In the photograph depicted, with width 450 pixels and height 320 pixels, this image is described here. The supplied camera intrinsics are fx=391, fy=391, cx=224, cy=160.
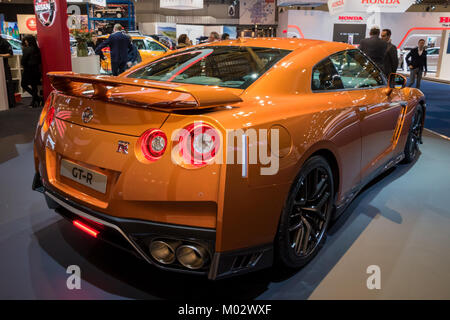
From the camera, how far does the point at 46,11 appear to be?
603cm

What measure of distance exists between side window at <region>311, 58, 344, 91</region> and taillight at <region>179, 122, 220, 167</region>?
3.09 ft

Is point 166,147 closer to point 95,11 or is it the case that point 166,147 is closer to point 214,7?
point 95,11

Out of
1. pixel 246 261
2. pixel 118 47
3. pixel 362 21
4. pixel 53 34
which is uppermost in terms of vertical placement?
pixel 362 21

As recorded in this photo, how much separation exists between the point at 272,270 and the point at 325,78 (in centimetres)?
Result: 119

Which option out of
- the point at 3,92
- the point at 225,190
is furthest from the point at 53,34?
the point at 225,190

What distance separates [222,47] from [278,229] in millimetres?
1371

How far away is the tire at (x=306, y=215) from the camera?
6.16 ft

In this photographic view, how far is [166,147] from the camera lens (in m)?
1.60

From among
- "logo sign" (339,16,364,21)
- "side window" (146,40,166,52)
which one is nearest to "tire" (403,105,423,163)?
"side window" (146,40,166,52)

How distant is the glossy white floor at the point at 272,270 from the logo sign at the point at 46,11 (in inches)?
148

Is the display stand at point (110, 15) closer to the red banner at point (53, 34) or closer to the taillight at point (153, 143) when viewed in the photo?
the red banner at point (53, 34)

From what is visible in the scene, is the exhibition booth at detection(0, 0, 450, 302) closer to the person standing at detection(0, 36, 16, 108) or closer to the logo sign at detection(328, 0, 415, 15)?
the person standing at detection(0, 36, 16, 108)

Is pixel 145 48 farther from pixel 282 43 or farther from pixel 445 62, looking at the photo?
pixel 282 43

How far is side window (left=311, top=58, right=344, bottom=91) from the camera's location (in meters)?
2.31
